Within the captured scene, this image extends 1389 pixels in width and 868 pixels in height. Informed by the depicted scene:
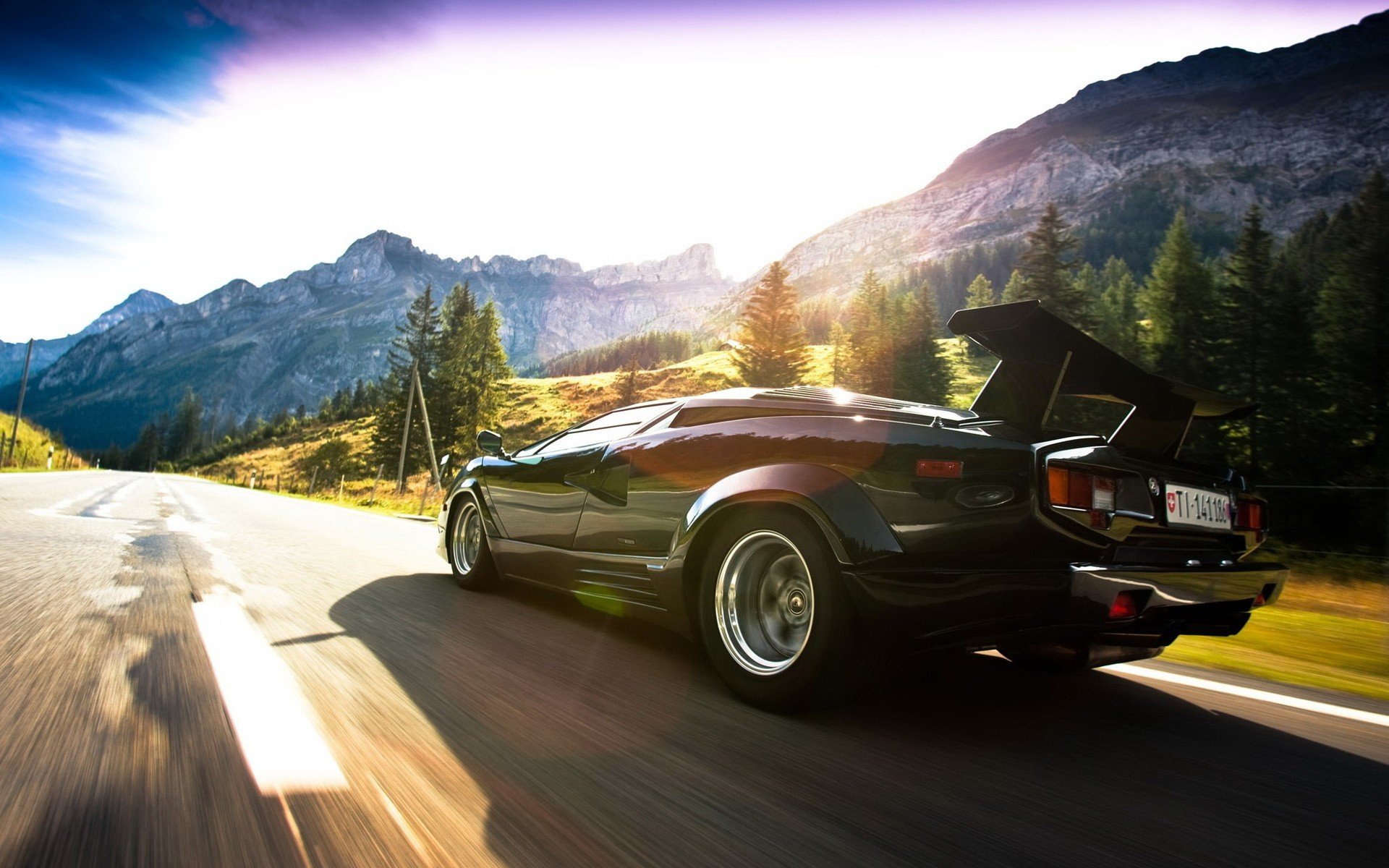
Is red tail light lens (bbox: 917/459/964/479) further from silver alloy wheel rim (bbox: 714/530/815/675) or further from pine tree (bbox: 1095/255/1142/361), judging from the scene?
pine tree (bbox: 1095/255/1142/361)

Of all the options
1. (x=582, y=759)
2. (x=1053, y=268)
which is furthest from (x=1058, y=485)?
(x=1053, y=268)

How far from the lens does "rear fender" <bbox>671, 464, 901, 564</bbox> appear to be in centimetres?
233

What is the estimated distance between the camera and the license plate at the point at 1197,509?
95.0 inches

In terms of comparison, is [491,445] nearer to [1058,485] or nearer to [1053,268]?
[1058,485]

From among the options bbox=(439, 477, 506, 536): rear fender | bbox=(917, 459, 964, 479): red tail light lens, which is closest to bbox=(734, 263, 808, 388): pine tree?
bbox=(439, 477, 506, 536): rear fender

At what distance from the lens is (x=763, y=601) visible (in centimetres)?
275

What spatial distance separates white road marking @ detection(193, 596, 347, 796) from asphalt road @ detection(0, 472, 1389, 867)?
1 centimetres

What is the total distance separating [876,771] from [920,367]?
51.4 m

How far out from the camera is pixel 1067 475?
7.19 feet

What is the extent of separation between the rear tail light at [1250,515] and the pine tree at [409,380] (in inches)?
1443

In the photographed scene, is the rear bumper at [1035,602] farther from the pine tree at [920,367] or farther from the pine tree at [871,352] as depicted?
the pine tree at [871,352]

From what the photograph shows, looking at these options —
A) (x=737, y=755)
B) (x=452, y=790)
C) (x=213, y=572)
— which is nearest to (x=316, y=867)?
(x=452, y=790)

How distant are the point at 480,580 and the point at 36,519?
22.3 feet

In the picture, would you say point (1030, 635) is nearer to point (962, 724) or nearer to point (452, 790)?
point (962, 724)
